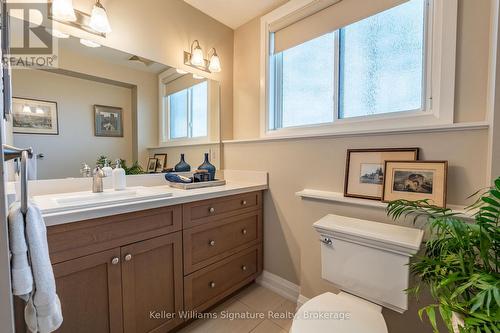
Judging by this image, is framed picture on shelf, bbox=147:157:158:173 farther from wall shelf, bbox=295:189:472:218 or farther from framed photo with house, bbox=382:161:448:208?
framed photo with house, bbox=382:161:448:208

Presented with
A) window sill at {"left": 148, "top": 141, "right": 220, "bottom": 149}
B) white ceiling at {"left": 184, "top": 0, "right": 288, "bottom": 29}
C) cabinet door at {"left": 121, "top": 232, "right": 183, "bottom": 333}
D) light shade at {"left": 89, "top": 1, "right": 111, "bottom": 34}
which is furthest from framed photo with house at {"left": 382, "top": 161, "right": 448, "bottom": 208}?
light shade at {"left": 89, "top": 1, "right": 111, "bottom": 34}

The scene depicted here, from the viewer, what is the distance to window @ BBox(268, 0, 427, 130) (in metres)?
1.35

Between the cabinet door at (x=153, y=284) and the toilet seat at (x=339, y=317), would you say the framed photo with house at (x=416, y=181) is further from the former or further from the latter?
the cabinet door at (x=153, y=284)

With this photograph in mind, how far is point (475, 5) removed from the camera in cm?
111

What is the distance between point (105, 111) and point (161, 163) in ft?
1.78

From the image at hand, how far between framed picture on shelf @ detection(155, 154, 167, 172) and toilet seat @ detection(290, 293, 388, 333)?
1.43m

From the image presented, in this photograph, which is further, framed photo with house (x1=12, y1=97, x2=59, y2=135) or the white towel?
framed photo with house (x1=12, y1=97, x2=59, y2=135)

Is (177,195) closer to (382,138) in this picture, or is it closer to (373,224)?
(373,224)

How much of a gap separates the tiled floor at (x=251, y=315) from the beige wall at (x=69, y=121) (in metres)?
1.30

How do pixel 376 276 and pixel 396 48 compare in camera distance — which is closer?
pixel 376 276

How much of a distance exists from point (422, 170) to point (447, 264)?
569 millimetres

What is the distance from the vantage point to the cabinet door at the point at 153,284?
3.82ft

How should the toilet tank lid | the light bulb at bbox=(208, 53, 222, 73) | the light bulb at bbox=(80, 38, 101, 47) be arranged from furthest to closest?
the light bulb at bbox=(208, 53, 222, 73) → the light bulb at bbox=(80, 38, 101, 47) → the toilet tank lid

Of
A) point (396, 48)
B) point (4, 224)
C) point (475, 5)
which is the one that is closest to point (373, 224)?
point (396, 48)
